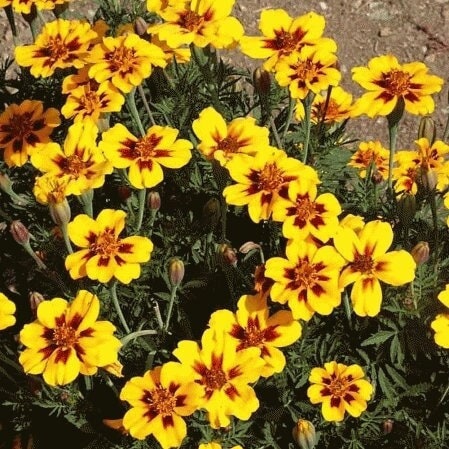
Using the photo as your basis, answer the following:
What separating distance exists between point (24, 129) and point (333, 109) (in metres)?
0.87

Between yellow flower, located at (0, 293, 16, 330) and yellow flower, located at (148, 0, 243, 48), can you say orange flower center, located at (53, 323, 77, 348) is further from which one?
yellow flower, located at (148, 0, 243, 48)

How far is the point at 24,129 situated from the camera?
1.99 metres

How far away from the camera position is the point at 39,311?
1.62m

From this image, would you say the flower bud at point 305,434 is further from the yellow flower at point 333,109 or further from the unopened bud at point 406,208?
the yellow flower at point 333,109

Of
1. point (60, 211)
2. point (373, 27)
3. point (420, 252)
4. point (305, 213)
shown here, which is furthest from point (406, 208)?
point (373, 27)

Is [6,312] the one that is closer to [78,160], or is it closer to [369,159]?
[78,160]

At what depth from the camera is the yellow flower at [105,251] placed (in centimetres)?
165

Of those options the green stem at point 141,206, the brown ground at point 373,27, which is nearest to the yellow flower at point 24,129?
the green stem at point 141,206

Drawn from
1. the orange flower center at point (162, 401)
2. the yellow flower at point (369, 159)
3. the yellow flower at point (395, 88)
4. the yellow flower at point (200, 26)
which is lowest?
the orange flower center at point (162, 401)

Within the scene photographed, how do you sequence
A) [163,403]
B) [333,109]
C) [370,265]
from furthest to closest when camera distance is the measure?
[333,109]
[370,265]
[163,403]

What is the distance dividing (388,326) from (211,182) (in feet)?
2.03

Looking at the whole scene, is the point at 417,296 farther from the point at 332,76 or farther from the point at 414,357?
the point at 332,76

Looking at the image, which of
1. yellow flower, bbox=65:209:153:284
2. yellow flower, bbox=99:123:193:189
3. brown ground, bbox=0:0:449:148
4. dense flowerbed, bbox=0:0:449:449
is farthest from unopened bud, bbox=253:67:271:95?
brown ground, bbox=0:0:449:148

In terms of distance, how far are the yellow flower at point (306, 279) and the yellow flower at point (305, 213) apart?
31mm
